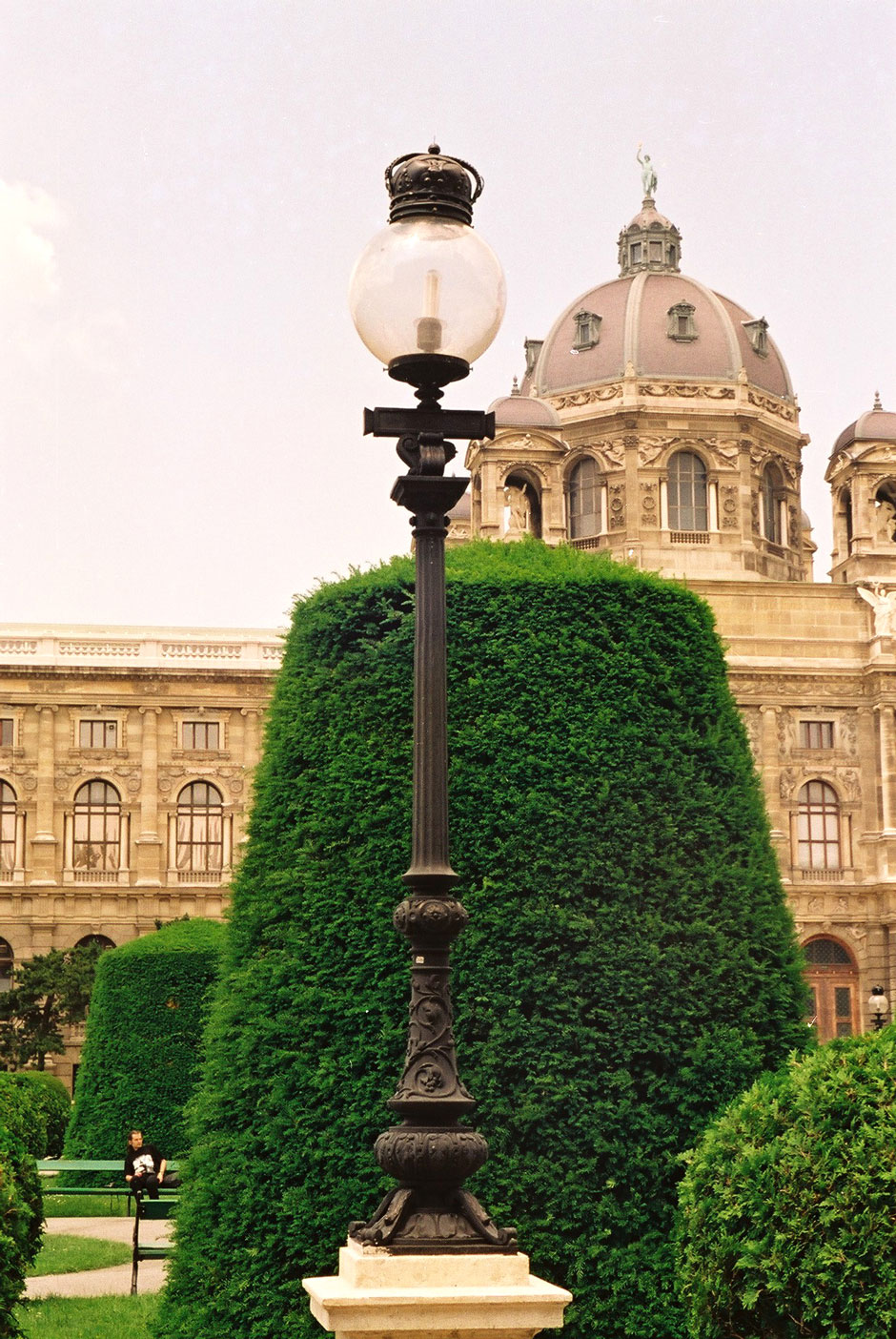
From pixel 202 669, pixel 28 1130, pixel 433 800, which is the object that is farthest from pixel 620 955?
pixel 202 669

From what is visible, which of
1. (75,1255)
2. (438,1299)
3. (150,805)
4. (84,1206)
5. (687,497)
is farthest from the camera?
(687,497)

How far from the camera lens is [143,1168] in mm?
16281

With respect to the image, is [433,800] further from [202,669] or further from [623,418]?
[623,418]

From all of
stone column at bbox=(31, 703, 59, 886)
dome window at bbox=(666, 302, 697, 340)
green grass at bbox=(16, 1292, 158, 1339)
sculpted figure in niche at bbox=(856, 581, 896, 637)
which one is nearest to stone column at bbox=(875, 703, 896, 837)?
sculpted figure in niche at bbox=(856, 581, 896, 637)

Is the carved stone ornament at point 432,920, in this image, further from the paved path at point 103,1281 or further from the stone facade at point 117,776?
the stone facade at point 117,776

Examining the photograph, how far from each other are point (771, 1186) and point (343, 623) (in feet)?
13.5

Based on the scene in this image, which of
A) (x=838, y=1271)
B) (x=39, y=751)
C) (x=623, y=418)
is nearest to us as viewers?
(x=838, y=1271)

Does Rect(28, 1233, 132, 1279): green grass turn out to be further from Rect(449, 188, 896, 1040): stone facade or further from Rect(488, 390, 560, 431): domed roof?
Rect(488, 390, 560, 431): domed roof

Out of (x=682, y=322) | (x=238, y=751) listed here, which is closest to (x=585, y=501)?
(x=682, y=322)

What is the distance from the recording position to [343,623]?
9.96 metres

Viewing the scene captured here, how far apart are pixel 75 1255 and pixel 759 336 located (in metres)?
52.5

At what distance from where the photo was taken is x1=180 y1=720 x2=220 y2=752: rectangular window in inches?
2056

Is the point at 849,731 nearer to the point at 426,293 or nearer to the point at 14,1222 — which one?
the point at 14,1222

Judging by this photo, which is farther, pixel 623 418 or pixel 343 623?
pixel 623 418
